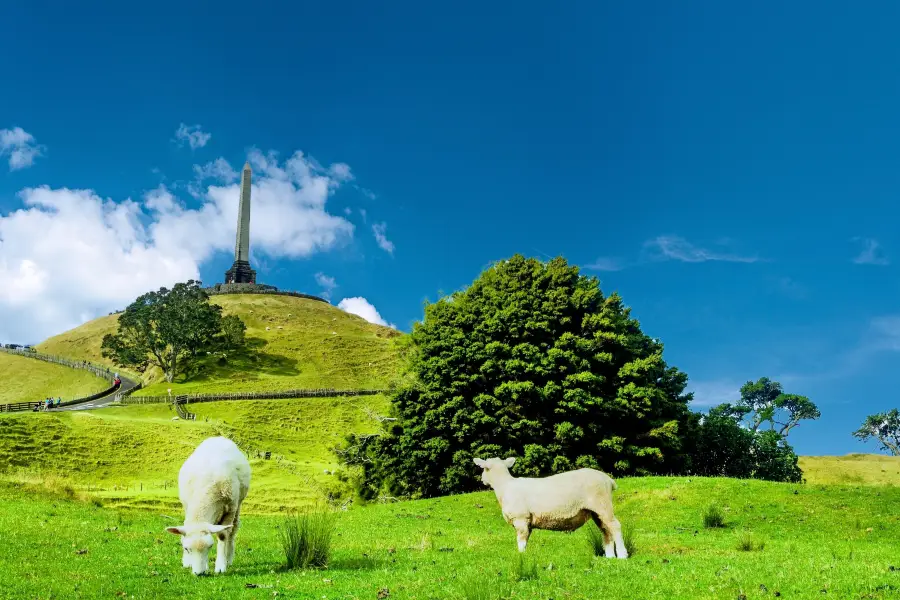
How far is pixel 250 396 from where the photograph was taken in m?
84.0

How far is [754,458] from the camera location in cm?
3959

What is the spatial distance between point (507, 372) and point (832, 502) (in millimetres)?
16141

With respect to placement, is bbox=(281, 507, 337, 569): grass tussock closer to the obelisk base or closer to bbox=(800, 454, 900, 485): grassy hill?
bbox=(800, 454, 900, 485): grassy hill

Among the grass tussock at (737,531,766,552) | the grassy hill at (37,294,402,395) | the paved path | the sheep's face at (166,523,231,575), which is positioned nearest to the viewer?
the sheep's face at (166,523,231,575)

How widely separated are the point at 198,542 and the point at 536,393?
23713 millimetres

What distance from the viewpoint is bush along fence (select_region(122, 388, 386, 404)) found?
8138cm

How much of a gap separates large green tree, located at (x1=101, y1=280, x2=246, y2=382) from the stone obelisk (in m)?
39.0

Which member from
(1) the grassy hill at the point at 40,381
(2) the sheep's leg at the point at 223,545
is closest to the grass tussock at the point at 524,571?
(2) the sheep's leg at the point at 223,545

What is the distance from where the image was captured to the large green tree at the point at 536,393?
3306 centimetres

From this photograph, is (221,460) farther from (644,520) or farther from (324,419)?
(324,419)

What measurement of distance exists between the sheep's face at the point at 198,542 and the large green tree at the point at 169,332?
9308cm

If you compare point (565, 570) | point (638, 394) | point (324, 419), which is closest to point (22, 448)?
point (324, 419)

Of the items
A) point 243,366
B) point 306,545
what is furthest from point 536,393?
point 243,366

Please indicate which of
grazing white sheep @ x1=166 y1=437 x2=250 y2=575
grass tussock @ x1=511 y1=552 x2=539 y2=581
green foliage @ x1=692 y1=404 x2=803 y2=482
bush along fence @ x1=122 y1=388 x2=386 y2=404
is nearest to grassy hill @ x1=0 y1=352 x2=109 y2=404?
bush along fence @ x1=122 y1=388 x2=386 y2=404
